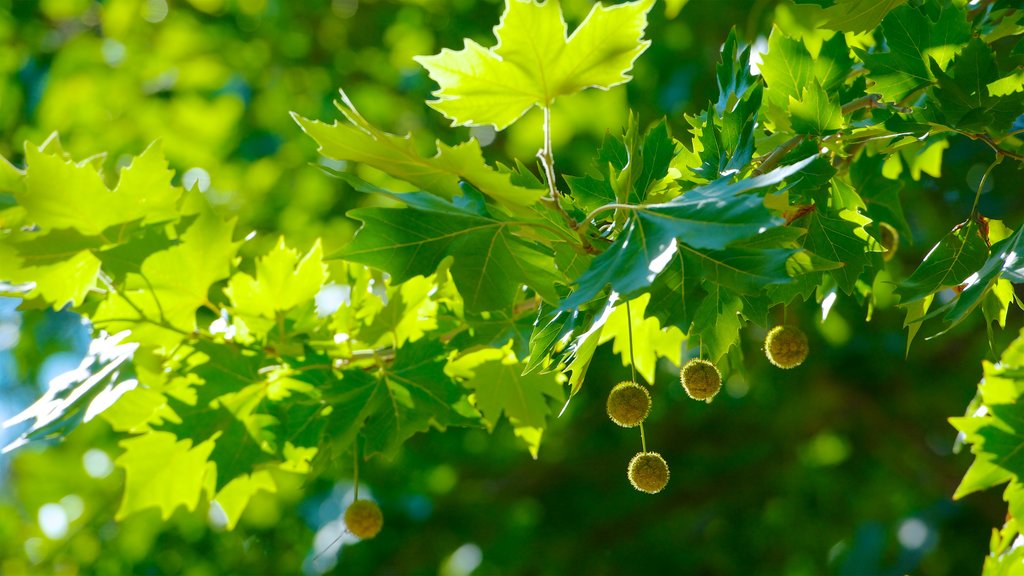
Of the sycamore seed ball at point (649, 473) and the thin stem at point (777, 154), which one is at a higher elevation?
the thin stem at point (777, 154)

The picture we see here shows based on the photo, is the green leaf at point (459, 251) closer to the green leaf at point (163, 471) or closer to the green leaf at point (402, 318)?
the green leaf at point (402, 318)

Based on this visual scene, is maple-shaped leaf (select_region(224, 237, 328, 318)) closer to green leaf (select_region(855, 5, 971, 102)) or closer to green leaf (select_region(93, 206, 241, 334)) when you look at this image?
green leaf (select_region(93, 206, 241, 334))

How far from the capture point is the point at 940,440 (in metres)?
6.75

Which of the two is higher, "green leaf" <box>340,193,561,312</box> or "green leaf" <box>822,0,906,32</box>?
"green leaf" <box>822,0,906,32</box>

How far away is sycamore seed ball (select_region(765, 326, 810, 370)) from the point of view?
2090 millimetres

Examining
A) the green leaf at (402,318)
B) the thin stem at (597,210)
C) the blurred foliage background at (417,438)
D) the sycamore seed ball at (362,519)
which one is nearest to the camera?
the thin stem at (597,210)

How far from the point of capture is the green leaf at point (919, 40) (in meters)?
1.89

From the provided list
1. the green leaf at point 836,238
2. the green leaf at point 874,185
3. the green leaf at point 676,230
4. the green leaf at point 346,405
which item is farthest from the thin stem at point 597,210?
the green leaf at point 874,185

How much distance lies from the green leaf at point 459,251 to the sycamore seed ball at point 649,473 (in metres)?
0.42

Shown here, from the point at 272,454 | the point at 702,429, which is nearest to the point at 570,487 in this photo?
the point at 702,429


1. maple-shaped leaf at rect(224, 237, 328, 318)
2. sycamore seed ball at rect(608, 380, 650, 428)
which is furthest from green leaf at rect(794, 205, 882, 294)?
maple-shaped leaf at rect(224, 237, 328, 318)

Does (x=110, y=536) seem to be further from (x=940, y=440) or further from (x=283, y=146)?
(x=940, y=440)

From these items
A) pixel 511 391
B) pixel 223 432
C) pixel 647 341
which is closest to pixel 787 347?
pixel 647 341

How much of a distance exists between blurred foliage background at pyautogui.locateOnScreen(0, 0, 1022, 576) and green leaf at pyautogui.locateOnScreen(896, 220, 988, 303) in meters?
3.87
